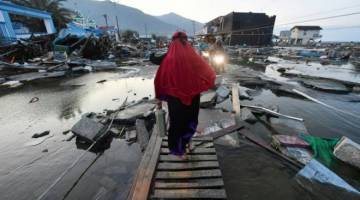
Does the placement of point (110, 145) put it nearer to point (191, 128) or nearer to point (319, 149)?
point (191, 128)

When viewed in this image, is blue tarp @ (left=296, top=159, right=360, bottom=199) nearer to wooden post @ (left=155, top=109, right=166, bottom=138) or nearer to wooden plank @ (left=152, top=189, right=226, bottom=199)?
wooden plank @ (left=152, top=189, right=226, bottom=199)

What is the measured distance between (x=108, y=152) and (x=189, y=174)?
6.97ft

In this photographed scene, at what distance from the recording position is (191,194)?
244 cm

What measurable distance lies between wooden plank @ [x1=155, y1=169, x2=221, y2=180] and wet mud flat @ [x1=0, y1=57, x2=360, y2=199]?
46 cm

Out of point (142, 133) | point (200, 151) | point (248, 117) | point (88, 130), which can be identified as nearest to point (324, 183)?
point (200, 151)

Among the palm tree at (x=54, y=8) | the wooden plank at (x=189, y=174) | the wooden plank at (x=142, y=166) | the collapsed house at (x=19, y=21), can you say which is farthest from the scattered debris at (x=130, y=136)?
the palm tree at (x=54, y=8)

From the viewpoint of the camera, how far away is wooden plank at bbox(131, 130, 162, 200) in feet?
8.02

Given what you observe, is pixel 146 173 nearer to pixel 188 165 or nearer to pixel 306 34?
pixel 188 165

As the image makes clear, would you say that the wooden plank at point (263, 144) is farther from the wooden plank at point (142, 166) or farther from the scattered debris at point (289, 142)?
the wooden plank at point (142, 166)

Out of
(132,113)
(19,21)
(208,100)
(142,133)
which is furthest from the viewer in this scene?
(19,21)

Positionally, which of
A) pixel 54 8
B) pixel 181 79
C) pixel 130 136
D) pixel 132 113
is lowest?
pixel 130 136

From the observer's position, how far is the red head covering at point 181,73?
7.81 feet

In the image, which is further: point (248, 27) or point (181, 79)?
point (248, 27)

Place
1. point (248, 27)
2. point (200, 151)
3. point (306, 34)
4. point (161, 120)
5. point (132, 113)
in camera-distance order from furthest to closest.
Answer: point (306, 34), point (248, 27), point (132, 113), point (200, 151), point (161, 120)
